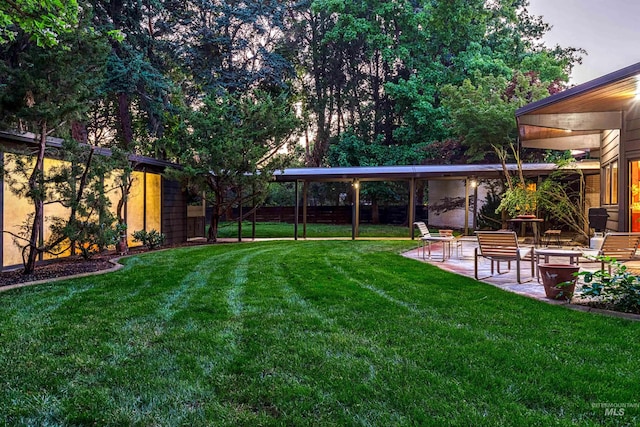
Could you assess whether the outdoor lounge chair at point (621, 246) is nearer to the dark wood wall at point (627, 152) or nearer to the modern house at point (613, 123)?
the modern house at point (613, 123)

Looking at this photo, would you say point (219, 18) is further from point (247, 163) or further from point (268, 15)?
point (247, 163)

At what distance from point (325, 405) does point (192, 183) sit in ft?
34.8

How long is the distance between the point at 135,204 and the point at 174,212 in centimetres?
214

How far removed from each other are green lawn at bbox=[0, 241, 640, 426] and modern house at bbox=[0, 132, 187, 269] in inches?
98.2

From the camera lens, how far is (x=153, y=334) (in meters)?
3.47

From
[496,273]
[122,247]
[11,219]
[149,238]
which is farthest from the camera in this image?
[149,238]

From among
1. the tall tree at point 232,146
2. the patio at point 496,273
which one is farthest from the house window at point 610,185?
the tall tree at point 232,146

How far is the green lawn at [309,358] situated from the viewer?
2182 millimetres

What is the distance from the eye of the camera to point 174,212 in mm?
12922

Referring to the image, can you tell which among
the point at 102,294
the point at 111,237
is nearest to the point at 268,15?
the point at 111,237

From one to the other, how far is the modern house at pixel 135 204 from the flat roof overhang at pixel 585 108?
786 cm

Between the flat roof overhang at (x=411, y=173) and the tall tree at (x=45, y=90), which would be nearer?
the tall tree at (x=45, y=90)

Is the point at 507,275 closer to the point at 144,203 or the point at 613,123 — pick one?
the point at 613,123

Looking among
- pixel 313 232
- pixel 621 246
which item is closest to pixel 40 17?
pixel 621 246
